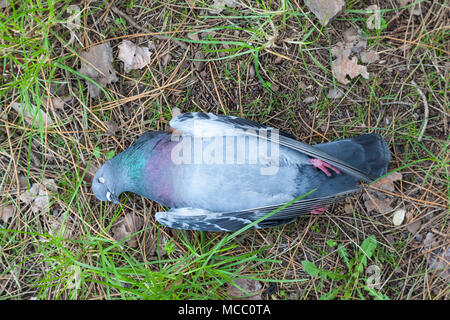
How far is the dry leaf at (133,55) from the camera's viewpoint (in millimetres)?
3699

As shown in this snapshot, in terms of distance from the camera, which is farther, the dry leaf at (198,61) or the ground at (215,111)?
the dry leaf at (198,61)

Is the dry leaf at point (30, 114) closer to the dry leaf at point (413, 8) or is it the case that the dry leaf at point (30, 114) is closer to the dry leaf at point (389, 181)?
the dry leaf at point (389, 181)

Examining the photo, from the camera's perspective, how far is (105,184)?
3420mm

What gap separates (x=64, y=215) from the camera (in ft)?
12.0

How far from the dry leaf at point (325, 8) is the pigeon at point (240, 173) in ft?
4.01

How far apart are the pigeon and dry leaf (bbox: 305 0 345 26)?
1.22 m

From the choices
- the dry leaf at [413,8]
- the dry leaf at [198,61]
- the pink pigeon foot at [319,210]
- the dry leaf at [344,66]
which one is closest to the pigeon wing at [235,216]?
the pink pigeon foot at [319,210]

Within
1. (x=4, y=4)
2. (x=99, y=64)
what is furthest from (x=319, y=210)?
(x=4, y=4)

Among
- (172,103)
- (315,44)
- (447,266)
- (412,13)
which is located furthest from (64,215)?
(412,13)

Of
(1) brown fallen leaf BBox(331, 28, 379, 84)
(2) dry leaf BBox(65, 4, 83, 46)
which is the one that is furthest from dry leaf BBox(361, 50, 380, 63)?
(2) dry leaf BBox(65, 4, 83, 46)

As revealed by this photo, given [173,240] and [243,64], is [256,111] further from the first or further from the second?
[173,240]

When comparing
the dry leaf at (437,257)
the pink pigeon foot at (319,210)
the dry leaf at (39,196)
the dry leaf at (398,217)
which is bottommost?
the dry leaf at (437,257)

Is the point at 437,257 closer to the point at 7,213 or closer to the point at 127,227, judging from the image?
the point at 127,227

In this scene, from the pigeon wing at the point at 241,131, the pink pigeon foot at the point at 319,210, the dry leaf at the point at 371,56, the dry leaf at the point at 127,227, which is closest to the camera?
the pigeon wing at the point at 241,131
